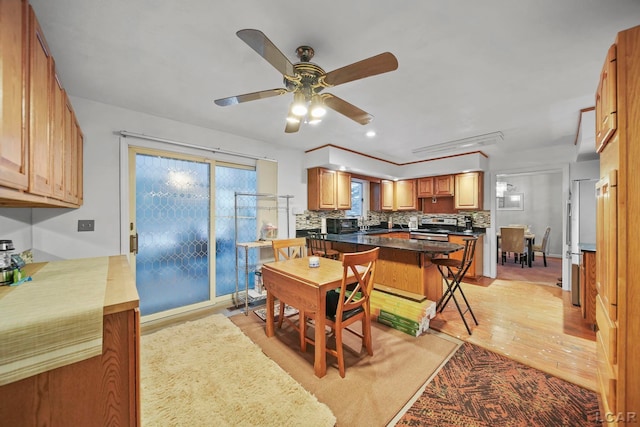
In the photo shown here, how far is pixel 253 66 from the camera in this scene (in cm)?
189

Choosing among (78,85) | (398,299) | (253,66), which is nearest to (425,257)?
(398,299)

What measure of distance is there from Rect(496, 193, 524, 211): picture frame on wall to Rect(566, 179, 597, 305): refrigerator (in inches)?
166

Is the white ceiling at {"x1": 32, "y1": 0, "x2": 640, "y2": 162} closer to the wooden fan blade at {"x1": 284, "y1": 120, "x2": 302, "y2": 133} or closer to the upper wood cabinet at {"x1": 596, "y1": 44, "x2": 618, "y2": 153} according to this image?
the wooden fan blade at {"x1": 284, "y1": 120, "x2": 302, "y2": 133}

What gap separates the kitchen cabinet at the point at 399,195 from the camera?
5637mm

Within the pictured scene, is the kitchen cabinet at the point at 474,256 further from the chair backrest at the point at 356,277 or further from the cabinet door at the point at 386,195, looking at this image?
the chair backrest at the point at 356,277

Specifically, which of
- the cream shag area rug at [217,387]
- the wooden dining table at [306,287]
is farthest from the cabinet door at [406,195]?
the cream shag area rug at [217,387]

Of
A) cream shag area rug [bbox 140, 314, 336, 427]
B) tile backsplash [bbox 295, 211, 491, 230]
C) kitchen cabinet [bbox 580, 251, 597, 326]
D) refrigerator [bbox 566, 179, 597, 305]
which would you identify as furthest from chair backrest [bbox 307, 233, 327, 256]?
refrigerator [bbox 566, 179, 597, 305]

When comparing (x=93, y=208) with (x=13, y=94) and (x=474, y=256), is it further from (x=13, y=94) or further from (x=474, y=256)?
(x=474, y=256)

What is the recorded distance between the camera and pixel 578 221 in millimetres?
3592

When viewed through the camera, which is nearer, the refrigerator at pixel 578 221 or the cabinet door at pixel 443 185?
the refrigerator at pixel 578 221

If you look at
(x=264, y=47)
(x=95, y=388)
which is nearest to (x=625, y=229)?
(x=264, y=47)

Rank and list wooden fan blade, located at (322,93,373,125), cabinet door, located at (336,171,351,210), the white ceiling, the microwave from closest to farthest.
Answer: the white ceiling < wooden fan blade, located at (322,93,373,125) < cabinet door, located at (336,171,351,210) < the microwave

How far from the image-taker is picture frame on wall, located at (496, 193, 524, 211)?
7445mm

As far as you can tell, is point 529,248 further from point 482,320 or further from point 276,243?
point 276,243
